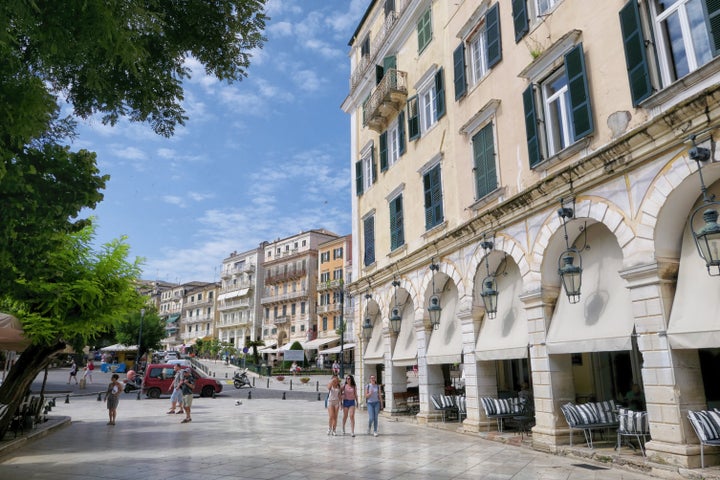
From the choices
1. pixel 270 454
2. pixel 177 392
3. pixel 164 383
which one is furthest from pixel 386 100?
pixel 164 383

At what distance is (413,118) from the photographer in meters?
18.4

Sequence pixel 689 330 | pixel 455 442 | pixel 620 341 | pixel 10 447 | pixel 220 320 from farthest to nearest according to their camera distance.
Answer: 1. pixel 220 320
2. pixel 455 442
3. pixel 10 447
4. pixel 620 341
5. pixel 689 330

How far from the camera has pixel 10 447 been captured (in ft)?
38.7

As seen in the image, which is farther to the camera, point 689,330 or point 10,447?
point 10,447

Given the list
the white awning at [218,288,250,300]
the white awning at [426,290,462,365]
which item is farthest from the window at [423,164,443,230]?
the white awning at [218,288,250,300]

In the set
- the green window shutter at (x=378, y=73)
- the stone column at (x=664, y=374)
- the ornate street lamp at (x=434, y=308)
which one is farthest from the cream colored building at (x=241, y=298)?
the stone column at (x=664, y=374)

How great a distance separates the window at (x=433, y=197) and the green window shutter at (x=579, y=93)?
6058 millimetres

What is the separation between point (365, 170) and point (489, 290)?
11.7 m

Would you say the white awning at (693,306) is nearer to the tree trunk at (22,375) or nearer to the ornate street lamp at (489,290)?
the ornate street lamp at (489,290)

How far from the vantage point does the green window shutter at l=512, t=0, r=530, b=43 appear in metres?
12.4

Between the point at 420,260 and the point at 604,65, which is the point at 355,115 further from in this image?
→ the point at 604,65

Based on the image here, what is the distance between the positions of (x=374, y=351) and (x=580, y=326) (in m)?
11.5

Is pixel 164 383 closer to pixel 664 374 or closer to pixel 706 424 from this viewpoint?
pixel 664 374

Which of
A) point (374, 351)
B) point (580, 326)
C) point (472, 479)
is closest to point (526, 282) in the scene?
point (580, 326)
